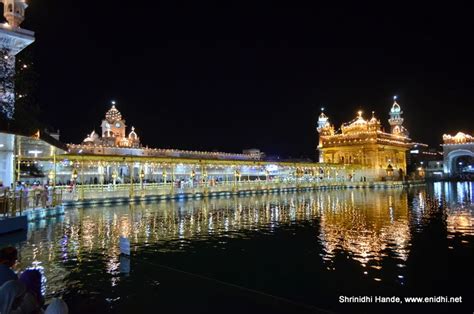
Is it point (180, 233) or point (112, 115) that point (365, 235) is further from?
point (112, 115)

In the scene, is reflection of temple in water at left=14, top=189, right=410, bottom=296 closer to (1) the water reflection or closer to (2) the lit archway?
(1) the water reflection

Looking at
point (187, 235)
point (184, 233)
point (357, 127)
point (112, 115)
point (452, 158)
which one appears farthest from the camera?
point (452, 158)

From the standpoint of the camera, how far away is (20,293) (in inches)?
153

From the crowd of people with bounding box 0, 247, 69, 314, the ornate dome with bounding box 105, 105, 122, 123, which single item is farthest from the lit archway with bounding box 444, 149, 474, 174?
the crowd of people with bounding box 0, 247, 69, 314

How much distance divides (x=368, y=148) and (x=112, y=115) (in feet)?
162

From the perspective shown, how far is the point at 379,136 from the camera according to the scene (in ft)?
207

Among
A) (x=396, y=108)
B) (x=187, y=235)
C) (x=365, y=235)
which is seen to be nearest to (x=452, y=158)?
(x=396, y=108)

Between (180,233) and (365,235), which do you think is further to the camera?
→ (180,233)

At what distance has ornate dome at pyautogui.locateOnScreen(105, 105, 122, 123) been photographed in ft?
251

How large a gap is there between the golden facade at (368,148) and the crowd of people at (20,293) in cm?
5987

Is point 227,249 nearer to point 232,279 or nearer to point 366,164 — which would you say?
point 232,279

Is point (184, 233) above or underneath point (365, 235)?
above

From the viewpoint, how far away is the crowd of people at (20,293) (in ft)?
12.4

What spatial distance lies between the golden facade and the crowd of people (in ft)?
196
